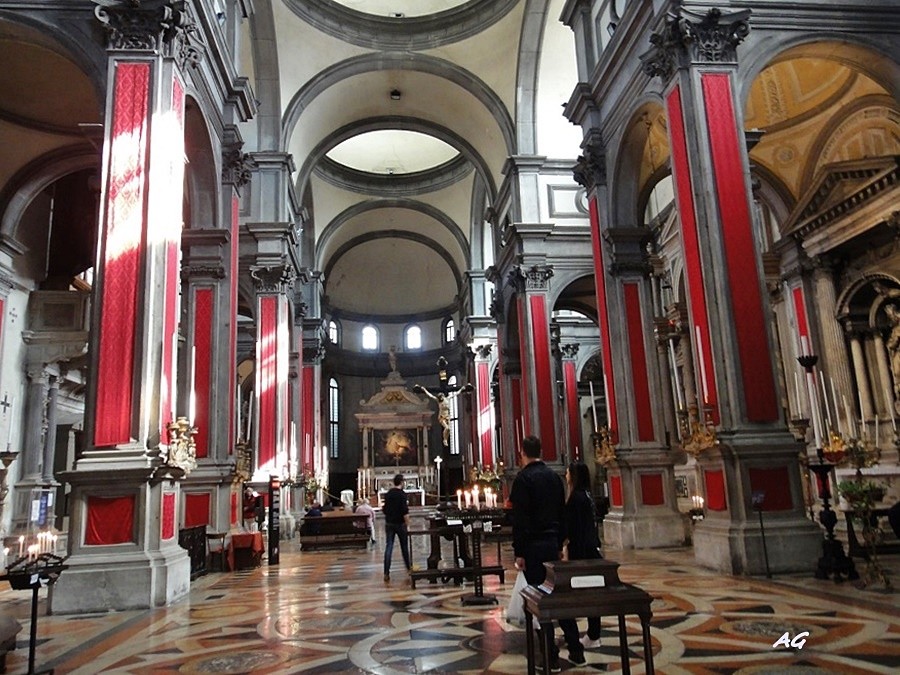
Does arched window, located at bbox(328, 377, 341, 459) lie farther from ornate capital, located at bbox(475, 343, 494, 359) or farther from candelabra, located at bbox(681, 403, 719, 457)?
candelabra, located at bbox(681, 403, 719, 457)

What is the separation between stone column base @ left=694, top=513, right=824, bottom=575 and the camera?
7.27m

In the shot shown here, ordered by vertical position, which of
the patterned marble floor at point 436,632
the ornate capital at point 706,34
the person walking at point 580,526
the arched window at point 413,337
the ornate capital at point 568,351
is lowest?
the patterned marble floor at point 436,632

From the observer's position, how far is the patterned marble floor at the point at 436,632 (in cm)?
423

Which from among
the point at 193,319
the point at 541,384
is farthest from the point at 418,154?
the point at 193,319

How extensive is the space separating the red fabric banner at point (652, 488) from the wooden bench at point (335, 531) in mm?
5826

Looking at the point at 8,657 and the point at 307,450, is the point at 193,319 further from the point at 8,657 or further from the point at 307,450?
the point at 307,450

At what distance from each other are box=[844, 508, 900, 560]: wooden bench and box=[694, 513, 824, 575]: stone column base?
1.00 feet

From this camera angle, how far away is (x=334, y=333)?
36.3m

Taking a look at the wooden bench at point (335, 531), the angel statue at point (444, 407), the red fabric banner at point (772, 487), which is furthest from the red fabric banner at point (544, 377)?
the angel statue at point (444, 407)

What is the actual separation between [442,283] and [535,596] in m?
34.2

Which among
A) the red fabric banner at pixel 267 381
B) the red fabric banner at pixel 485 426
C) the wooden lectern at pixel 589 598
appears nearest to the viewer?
the wooden lectern at pixel 589 598

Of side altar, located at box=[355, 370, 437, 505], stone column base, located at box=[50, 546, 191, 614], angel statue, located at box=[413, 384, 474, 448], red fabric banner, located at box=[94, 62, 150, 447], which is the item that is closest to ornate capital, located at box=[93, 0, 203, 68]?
red fabric banner, located at box=[94, 62, 150, 447]

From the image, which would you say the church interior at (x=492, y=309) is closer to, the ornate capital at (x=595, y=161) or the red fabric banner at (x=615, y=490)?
the ornate capital at (x=595, y=161)

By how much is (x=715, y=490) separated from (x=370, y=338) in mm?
30597
